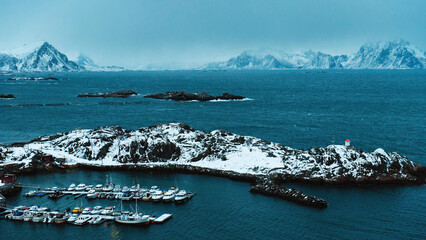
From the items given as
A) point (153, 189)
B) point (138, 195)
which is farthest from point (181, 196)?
point (138, 195)

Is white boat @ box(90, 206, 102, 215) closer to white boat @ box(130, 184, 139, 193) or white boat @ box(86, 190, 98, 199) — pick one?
white boat @ box(86, 190, 98, 199)

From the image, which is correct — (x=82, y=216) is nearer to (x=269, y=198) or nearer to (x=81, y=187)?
(x=81, y=187)

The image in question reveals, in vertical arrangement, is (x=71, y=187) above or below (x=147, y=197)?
below

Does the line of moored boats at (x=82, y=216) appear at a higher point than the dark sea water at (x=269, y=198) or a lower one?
lower

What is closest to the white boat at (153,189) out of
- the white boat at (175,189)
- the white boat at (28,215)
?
the white boat at (175,189)

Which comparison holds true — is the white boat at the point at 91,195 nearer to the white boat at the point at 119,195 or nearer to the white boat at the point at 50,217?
the white boat at the point at 119,195

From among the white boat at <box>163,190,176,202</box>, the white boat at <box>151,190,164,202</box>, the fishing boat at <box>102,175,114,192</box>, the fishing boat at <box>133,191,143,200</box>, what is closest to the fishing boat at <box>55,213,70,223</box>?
the fishing boat at <box>102,175,114,192</box>
